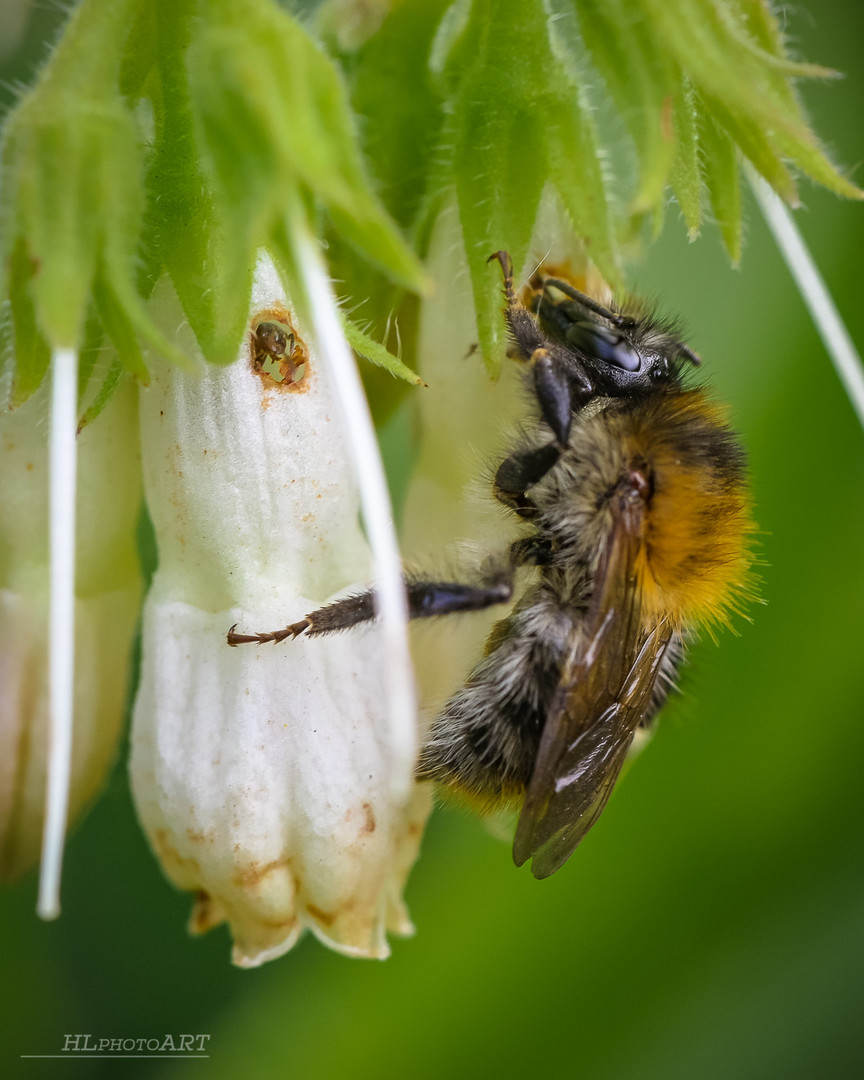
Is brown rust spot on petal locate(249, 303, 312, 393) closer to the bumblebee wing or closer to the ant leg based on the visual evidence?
the ant leg

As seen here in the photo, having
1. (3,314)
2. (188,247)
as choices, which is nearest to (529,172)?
(188,247)

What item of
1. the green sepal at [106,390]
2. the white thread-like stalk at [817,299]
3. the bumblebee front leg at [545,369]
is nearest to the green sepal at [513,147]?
the bumblebee front leg at [545,369]

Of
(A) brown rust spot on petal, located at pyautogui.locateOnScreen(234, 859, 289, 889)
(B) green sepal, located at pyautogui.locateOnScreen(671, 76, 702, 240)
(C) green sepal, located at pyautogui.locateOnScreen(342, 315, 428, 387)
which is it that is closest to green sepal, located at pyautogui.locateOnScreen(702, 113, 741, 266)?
(B) green sepal, located at pyautogui.locateOnScreen(671, 76, 702, 240)

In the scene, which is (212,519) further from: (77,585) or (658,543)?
(658,543)

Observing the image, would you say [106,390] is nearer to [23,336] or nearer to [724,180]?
[23,336]

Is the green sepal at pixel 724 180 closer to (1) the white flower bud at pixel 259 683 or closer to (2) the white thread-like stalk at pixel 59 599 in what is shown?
(1) the white flower bud at pixel 259 683

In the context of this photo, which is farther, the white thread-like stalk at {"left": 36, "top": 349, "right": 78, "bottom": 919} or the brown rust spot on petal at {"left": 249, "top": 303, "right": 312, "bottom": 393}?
the brown rust spot on petal at {"left": 249, "top": 303, "right": 312, "bottom": 393}

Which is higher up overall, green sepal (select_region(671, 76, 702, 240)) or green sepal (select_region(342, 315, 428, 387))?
green sepal (select_region(671, 76, 702, 240))
